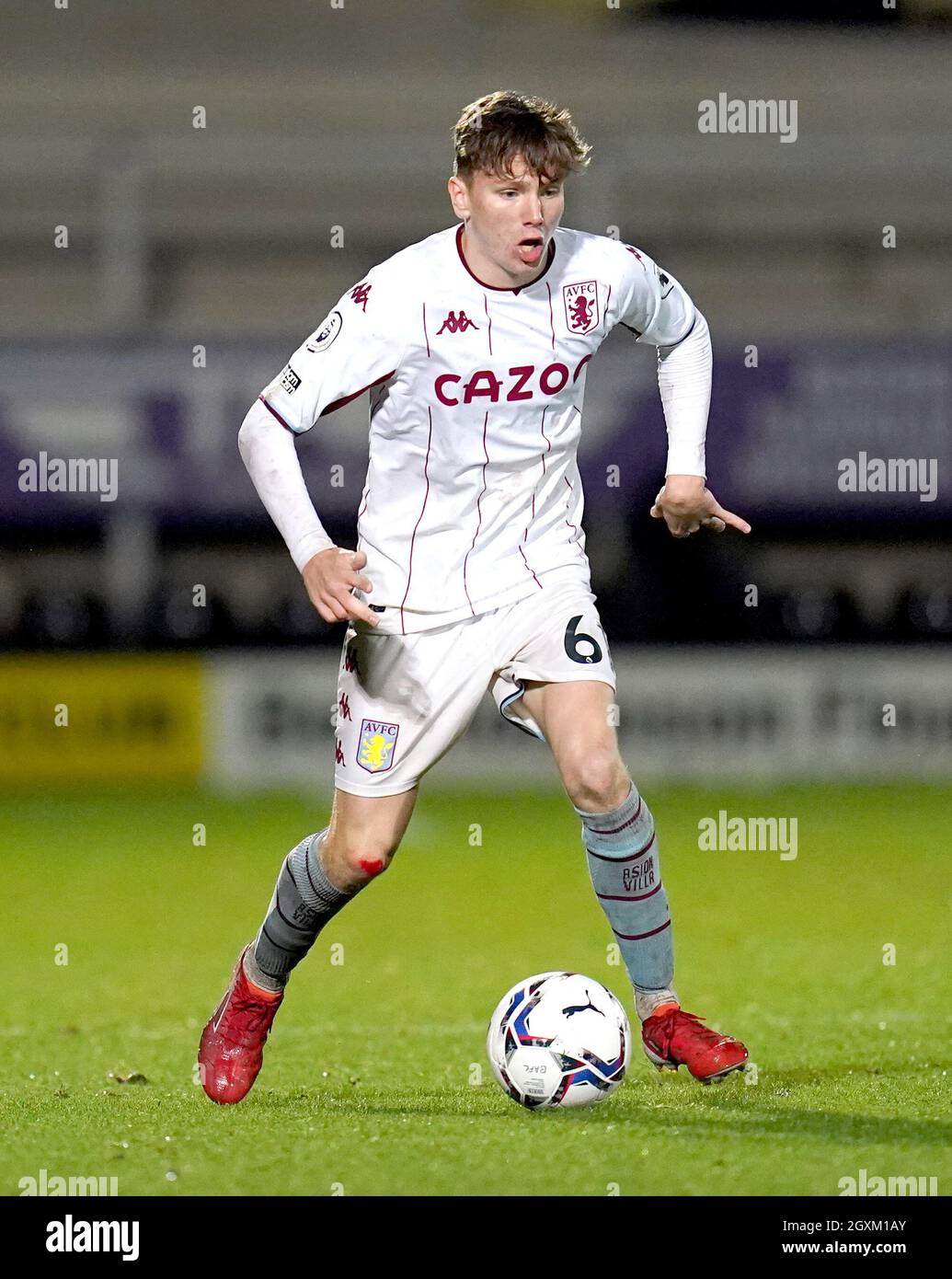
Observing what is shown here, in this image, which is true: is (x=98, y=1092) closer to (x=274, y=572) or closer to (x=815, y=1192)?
(x=815, y=1192)

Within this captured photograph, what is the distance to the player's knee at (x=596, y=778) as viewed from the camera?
4.62m

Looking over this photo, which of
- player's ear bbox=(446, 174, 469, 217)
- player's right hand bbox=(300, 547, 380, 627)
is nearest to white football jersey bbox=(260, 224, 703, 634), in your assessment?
player's ear bbox=(446, 174, 469, 217)

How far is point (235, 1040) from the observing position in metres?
4.92

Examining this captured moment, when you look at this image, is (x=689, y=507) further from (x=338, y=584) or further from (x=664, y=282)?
(x=338, y=584)

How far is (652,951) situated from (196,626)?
31.5ft

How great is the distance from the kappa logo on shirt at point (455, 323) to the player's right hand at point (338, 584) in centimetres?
64

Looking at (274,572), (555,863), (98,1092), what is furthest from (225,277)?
(98,1092)

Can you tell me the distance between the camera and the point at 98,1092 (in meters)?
5.05

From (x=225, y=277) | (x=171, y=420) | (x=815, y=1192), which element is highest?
(x=225, y=277)

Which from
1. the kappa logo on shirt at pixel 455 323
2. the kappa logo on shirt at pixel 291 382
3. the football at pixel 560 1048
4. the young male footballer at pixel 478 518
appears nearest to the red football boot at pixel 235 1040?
the young male footballer at pixel 478 518

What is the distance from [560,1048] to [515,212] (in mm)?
1951

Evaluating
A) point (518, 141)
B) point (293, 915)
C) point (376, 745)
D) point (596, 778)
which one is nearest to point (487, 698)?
point (293, 915)

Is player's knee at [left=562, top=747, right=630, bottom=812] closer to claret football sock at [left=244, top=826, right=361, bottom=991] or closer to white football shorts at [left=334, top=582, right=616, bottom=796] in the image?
white football shorts at [left=334, top=582, right=616, bottom=796]

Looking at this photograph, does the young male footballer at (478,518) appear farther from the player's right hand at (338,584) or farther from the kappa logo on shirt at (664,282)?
the player's right hand at (338,584)
